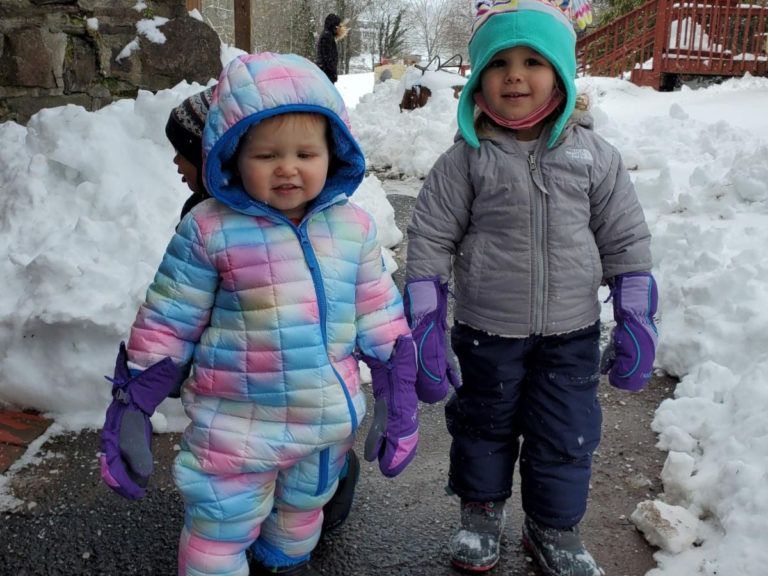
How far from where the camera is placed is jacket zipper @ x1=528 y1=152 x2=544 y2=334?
212 cm

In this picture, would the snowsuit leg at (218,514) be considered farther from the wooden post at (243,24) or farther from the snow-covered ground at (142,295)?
the wooden post at (243,24)

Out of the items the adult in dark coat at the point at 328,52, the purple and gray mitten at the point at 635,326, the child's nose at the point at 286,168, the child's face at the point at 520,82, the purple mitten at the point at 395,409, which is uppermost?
the adult in dark coat at the point at 328,52

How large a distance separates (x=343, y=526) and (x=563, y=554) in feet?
2.47

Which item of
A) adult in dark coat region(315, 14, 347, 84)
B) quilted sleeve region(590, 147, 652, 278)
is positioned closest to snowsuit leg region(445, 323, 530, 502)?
quilted sleeve region(590, 147, 652, 278)

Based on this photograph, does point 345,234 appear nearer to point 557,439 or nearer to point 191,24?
point 557,439

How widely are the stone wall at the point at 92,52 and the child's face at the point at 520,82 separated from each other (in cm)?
353

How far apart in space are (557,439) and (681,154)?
5922mm

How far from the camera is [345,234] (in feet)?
6.44

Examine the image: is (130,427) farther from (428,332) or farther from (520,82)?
(520,82)

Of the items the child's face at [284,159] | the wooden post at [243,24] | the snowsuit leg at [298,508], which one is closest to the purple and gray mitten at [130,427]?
the snowsuit leg at [298,508]

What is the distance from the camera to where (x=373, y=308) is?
6.68 feet

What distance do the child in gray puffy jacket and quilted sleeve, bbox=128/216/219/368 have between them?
2.08ft

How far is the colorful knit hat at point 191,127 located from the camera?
242cm

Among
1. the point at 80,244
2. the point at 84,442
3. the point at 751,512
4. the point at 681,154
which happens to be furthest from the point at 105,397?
the point at 681,154
